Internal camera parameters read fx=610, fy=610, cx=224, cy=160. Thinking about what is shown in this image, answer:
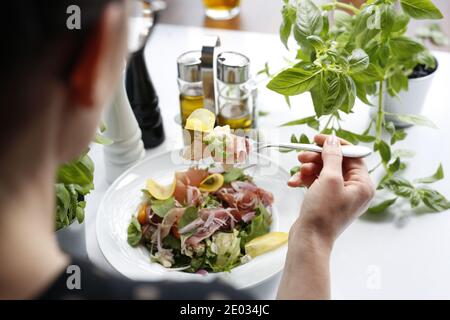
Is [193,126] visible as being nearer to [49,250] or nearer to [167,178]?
[167,178]

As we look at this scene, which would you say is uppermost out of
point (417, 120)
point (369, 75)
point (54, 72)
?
point (54, 72)

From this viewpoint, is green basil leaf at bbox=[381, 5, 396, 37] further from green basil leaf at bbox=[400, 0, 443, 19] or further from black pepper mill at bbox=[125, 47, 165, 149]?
black pepper mill at bbox=[125, 47, 165, 149]

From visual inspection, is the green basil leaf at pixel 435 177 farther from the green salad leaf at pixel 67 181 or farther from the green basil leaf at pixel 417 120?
the green salad leaf at pixel 67 181

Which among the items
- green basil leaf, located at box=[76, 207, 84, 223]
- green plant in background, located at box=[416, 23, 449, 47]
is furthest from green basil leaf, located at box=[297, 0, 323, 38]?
green plant in background, located at box=[416, 23, 449, 47]

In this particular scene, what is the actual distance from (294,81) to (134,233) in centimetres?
33

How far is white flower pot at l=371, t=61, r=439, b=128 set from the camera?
3.58ft

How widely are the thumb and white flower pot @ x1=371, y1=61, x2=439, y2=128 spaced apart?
0.90ft

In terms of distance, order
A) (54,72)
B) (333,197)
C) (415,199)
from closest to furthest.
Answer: (54,72), (333,197), (415,199)

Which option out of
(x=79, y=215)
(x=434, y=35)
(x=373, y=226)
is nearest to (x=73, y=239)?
(x=79, y=215)

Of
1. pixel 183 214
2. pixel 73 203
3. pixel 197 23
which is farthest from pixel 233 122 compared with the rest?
pixel 197 23

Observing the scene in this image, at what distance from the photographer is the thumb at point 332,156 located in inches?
31.8

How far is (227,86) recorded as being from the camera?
1.04 metres

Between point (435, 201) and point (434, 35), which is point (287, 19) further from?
point (434, 35)

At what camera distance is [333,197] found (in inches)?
30.5
